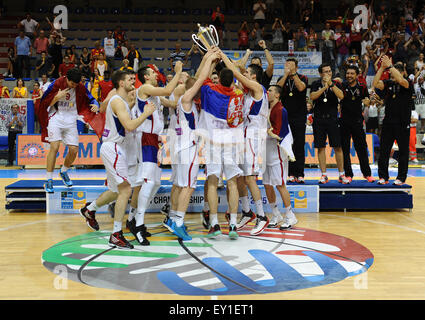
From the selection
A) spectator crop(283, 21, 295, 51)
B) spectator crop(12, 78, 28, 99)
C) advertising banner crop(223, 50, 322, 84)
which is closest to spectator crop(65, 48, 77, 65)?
spectator crop(12, 78, 28, 99)

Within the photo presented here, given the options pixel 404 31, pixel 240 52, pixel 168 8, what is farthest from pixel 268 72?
pixel 168 8

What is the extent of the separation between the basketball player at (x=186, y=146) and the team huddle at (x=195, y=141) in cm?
1

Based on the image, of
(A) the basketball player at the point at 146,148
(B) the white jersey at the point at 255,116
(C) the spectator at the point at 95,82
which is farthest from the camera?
(C) the spectator at the point at 95,82

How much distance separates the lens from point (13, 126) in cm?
1513

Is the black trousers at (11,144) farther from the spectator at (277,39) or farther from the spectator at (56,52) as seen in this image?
the spectator at (277,39)

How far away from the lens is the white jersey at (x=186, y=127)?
22.2 feet

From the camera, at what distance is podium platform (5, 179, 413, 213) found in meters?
8.47

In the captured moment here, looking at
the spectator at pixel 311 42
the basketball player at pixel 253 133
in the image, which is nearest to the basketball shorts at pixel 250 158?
the basketball player at pixel 253 133

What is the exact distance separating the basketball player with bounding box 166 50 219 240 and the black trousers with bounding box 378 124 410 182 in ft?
12.1

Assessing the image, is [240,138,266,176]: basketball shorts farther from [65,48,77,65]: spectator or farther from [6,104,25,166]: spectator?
[65,48,77,65]: spectator

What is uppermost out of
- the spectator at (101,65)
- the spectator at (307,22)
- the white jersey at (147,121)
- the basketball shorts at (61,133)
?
the spectator at (307,22)

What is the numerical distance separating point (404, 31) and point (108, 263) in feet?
62.4

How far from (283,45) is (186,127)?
574 inches
